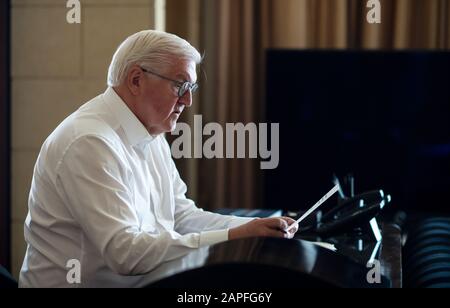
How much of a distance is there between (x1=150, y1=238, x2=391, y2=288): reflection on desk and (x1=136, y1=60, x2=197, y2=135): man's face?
820mm

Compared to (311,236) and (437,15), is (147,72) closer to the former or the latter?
(311,236)

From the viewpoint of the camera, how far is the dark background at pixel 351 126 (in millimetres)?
4059

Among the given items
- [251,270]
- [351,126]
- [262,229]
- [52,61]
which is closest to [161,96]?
[262,229]

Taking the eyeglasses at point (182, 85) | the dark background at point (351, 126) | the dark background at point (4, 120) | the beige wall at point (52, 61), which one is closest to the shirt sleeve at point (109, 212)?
the eyeglasses at point (182, 85)

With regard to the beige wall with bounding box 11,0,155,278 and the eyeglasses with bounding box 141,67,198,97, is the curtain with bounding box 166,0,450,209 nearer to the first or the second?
the beige wall with bounding box 11,0,155,278

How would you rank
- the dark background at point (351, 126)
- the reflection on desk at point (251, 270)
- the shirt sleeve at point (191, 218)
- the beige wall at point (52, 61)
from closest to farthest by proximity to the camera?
the reflection on desk at point (251, 270) → the shirt sleeve at point (191, 218) → the beige wall at point (52, 61) → the dark background at point (351, 126)

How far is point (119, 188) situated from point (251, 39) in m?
2.77

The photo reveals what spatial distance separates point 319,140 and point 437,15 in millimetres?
945

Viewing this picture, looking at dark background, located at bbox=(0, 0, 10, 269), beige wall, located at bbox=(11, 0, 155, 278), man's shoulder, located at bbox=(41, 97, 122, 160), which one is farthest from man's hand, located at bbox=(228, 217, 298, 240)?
dark background, located at bbox=(0, 0, 10, 269)

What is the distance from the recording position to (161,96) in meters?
1.94

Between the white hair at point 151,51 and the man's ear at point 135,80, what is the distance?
12 mm

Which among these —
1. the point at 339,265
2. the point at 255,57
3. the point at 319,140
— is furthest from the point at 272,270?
the point at 255,57

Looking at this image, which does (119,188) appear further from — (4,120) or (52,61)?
(4,120)

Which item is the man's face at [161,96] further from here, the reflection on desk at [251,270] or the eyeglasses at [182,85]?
the reflection on desk at [251,270]
